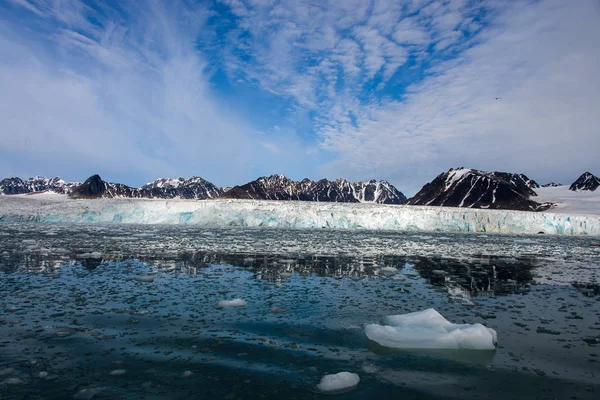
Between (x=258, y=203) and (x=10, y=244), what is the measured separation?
22816 mm

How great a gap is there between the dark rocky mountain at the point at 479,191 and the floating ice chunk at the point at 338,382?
81628 mm

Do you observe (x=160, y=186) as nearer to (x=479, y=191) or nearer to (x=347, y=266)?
(x=479, y=191)

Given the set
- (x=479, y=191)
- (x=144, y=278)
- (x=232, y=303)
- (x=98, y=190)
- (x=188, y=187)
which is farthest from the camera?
(x=188, y=187)

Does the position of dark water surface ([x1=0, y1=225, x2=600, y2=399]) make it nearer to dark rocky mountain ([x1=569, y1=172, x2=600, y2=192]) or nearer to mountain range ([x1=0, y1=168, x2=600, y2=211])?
mountain range ([x1=0, y1=168, x2=600, y2=211])

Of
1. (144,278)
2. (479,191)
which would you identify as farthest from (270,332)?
(479,191)

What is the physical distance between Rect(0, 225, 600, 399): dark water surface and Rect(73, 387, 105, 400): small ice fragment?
39 millimetres

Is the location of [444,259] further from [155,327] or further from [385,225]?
[385,225]

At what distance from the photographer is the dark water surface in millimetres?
3637

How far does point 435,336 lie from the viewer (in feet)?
15.9

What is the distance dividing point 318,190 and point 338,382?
527 ft

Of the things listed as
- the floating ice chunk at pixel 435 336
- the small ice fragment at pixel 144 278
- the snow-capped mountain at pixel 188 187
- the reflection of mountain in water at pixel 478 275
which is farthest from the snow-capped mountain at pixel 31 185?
the floating ice chunk at pixel 435 336

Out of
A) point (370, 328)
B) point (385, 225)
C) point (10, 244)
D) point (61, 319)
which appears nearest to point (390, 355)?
point (370, 328)

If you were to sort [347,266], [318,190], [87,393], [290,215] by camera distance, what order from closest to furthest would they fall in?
[87,393] < [347,266] < [290,215] < [318,190]

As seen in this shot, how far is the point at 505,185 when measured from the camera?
297 ft
